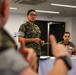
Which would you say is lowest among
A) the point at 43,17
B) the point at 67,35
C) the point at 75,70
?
the point at 75,70

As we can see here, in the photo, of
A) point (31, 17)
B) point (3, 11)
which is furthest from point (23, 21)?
point (3, 11)

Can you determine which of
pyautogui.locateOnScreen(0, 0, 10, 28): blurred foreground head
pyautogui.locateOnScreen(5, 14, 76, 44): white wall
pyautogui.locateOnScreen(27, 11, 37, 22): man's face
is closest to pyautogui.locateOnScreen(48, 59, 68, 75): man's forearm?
pyautogui.locateOnScreen(0, 0, 10, 28): blurred foreground head

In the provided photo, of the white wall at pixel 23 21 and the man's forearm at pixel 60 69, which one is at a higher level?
the white wall at pixel 23 21

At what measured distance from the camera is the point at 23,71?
0.35 m

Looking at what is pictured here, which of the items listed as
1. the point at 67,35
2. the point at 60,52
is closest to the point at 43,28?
the point at 67,35

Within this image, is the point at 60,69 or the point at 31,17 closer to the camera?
the point at 60,69

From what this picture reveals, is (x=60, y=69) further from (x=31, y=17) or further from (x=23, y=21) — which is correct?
(x=23, y=21)

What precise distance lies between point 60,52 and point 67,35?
3.67 meters

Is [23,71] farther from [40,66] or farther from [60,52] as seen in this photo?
[40,66]

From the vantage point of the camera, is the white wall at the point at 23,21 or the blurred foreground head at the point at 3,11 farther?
the white wall at the point at 23,21

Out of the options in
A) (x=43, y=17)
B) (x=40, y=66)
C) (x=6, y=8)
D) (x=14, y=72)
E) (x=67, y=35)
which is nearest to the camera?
(x=14, y=72)

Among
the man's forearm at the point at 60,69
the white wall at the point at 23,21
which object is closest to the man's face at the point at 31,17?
the man's forearm at the point at 60,69

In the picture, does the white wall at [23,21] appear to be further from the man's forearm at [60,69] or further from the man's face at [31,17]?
the man's forearm at [60,69]

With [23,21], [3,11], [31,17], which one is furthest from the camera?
[23,21]
